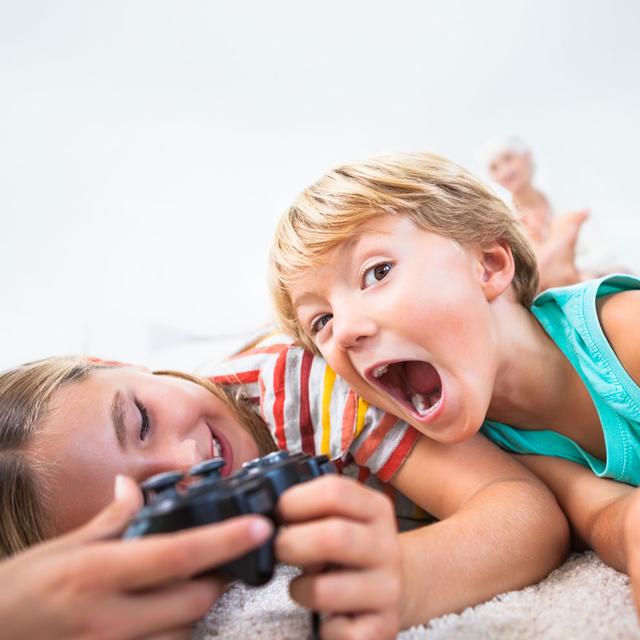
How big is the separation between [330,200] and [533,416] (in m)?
0.36

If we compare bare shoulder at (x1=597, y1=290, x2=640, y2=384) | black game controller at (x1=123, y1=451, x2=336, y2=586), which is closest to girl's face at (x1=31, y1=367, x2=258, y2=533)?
black game controller at (x1=123, y1=451, x2=336, y2=586)

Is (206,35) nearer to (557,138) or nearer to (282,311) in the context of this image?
(557,138)

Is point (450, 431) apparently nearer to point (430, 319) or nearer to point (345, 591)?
point (430, 319)

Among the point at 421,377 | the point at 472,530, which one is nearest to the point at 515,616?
the point at 472,530

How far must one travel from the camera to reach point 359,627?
0.37 metres

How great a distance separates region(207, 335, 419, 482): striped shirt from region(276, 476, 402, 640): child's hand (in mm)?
355

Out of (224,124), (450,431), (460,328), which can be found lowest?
(450,431)

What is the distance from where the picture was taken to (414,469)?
728mm

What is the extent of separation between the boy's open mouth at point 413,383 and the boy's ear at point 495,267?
0.12 m

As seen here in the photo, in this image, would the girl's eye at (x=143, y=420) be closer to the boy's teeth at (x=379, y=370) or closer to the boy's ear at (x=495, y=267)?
the boy's teeth at (x=379, y=370)

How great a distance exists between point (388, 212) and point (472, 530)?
13.4 inches

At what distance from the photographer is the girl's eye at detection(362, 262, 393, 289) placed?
0.68 m

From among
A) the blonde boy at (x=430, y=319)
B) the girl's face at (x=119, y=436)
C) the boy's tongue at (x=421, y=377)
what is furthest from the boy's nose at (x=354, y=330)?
the girl's face at (x=119, y=436)

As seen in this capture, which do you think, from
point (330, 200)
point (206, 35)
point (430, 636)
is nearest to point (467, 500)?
point (430, 636)
